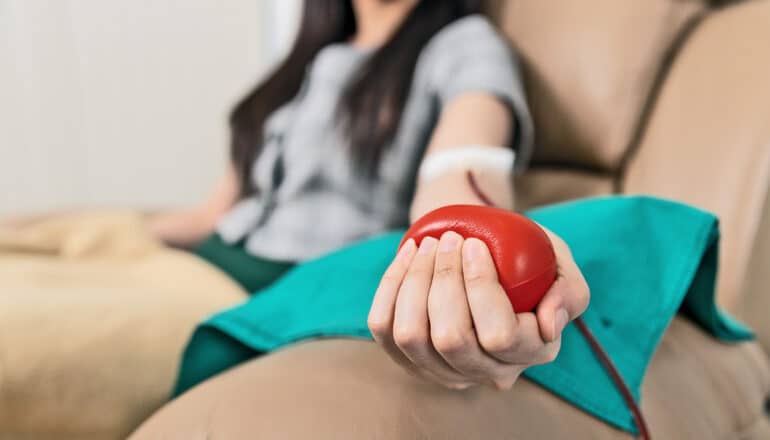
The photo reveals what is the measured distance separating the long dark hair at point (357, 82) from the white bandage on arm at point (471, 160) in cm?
18

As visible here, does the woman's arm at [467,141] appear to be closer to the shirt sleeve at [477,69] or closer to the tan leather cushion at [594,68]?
the shirt sleeve at [477,69]

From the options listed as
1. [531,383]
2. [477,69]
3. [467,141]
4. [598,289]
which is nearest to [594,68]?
[477,69]

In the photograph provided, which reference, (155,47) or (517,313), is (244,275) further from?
(155,47)

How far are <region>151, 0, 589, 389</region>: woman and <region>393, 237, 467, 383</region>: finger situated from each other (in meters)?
0.24

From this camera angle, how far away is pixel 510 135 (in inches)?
30.7

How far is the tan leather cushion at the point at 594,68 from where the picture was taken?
874 millimetres

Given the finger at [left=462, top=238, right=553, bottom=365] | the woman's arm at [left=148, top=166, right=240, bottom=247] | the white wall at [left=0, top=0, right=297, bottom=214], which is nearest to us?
the finger at [left=462, top=238, right=553, bottom=365]

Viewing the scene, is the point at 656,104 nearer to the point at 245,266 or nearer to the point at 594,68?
the point at 594,68

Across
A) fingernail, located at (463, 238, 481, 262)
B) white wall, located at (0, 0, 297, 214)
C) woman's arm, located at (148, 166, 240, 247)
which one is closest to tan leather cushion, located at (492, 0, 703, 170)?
woman's arm, located at (148, 166, 240, 247)

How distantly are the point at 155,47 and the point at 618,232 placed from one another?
4.87 feet

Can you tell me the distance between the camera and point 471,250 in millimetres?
321

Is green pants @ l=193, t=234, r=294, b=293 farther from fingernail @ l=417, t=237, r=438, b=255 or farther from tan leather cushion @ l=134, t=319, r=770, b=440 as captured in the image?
fingernail @ l=417, t=237, r=438, b=255

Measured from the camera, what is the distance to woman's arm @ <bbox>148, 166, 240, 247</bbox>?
1113 millimetres

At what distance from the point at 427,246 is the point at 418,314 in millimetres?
38
